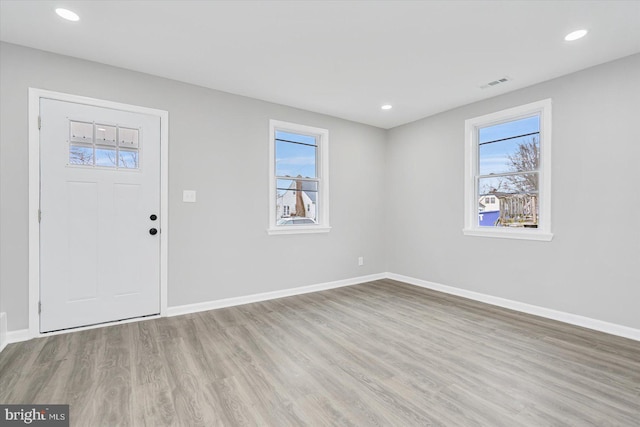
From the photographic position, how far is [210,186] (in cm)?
360

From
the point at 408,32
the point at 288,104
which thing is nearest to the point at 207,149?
the point at 288,104

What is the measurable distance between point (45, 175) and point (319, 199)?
3.15m

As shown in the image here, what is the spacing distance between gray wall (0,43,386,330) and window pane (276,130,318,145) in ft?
0.72

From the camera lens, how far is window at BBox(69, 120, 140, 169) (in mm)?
2910

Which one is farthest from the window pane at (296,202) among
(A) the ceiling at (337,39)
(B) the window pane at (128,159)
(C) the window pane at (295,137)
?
(B) the window pane at (128,159)

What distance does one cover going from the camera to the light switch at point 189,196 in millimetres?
3435

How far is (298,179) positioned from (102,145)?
234 centimetres

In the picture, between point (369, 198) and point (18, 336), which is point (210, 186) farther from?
point (369, 198)

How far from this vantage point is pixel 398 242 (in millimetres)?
5137

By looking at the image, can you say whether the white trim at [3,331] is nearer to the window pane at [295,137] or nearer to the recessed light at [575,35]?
the window pane at [295,137]

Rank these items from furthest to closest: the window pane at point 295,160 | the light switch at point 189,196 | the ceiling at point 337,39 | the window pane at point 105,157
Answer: the window pane at point 295,160
the light switch at point 189,196
the window pane at point 105,157
the ceiling at point 337,39

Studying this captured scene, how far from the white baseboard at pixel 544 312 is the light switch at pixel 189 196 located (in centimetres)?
353

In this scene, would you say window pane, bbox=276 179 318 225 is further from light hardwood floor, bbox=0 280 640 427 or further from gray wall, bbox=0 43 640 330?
light hardwood floor, bbox=0 280 640 427

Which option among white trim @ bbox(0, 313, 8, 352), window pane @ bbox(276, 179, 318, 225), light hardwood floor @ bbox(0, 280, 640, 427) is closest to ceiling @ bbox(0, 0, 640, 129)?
window pane @ bbox(276, 179, 318, 225)
